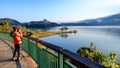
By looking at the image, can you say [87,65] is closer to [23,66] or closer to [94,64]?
[94,64]

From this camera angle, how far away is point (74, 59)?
3.45 meters

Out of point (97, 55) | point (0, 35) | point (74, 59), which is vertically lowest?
point (97, 55)

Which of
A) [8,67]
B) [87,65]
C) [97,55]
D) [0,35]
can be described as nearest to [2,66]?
[8,67]

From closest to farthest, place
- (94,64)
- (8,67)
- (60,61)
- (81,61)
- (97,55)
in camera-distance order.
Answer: (94,64) → (81,61) → (60,61) → (8,67) → (97,55)

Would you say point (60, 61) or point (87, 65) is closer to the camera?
point (87, 65)

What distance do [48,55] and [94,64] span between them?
3.82 meters

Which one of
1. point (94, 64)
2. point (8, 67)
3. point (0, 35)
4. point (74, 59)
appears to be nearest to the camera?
point (94, 64)

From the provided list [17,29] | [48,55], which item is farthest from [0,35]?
[48,55]

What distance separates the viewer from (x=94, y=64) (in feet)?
8.88

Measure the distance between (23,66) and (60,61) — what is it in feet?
14.7

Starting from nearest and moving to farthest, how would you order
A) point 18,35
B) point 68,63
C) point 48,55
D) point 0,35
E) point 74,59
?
point 74,59 → point 68,63 → point 48,55 → point 18,35 → point 0,35

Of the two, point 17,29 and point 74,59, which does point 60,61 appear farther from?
point 17,29

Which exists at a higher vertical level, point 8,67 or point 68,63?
point 68,63

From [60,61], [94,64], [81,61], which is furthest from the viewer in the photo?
[60,61]
